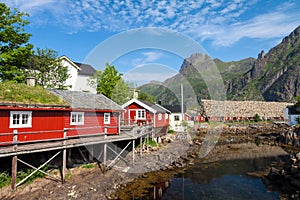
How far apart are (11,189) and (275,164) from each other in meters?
23.6

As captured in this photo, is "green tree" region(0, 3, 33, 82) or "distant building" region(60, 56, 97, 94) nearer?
"green tree" region(0, 3, 33, 82)

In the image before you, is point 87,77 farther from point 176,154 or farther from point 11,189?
point 11,189

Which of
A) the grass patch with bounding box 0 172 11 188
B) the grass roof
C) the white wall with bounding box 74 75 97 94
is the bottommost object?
the grass patch with bounding box 0 172 11 188

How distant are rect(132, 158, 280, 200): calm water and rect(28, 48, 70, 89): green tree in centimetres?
2087

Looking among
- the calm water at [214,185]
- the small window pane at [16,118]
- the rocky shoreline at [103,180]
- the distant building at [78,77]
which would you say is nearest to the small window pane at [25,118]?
the small window pane at [16,118]

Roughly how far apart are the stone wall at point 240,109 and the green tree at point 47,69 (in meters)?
49.1

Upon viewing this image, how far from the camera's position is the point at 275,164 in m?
23.2

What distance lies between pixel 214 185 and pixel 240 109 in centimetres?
6225

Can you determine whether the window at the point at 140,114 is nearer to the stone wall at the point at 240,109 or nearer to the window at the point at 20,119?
the window at the point at 20,119

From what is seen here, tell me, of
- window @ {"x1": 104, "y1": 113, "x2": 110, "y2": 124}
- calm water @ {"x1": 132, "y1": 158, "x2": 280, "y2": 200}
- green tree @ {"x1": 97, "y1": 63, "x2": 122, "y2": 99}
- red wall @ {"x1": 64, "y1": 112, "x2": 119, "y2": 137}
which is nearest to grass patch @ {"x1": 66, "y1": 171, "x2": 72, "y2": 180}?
red wall @ {"x1": 64, "y1": 112, "x2": 119, "y2": 137}

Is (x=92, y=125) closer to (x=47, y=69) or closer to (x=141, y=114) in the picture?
(x=141, y=114)

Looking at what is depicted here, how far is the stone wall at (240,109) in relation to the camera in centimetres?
7025

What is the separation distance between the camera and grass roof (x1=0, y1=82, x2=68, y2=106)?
44.2 feet

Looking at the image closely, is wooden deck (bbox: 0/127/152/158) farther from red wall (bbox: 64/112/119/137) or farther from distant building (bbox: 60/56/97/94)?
distant building (bbox: 60/56/97/94)
